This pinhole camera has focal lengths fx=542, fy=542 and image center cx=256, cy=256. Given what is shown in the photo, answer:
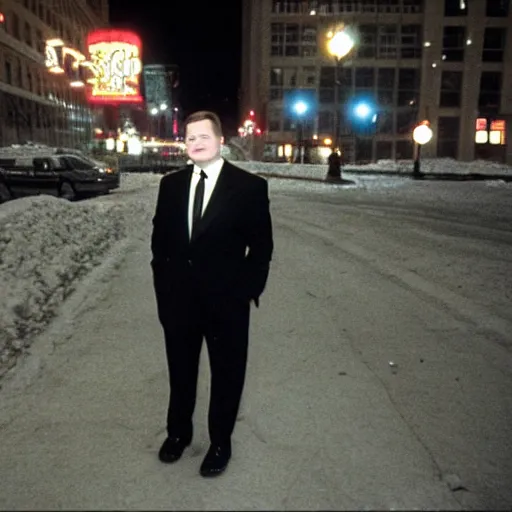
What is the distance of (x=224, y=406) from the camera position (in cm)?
304

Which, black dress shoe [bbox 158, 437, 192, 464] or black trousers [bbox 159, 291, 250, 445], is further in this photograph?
black dress shoe [bbox 158, 437, 192, 464]

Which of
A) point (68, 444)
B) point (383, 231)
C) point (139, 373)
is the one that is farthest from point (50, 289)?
point (383, 231)

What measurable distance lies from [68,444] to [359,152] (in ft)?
176

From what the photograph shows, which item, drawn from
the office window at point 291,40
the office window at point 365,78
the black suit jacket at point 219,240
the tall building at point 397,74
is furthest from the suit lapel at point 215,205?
the office window at point 291,40

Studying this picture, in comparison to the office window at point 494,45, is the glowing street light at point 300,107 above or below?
below

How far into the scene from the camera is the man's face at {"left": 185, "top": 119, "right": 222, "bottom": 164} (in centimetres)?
283

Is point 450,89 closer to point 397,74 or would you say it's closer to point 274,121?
point 397,74

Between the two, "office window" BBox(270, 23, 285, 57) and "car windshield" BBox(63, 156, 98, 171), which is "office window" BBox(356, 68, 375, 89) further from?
"car windshield" BBox(63, 156, 98, 171)

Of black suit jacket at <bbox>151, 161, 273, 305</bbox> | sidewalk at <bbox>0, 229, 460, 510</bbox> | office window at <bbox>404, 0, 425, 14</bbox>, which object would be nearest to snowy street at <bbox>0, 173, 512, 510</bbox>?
sidewalk at <bbox>0, 229, 460, 510</bbox>

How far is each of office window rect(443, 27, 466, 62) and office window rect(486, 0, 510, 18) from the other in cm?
291

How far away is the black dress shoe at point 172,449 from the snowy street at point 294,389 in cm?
5

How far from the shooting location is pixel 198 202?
2867 mm

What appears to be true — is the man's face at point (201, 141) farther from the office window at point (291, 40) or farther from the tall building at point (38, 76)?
the office window at point (291, 40)

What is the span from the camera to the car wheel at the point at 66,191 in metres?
18.0
